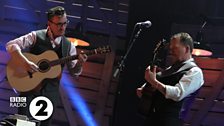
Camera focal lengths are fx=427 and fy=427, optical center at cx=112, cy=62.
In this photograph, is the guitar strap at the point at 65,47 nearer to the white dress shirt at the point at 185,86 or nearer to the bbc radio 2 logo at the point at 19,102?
the bbc radio 2 logo at the point at 19,102

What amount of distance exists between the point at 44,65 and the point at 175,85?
1.46m

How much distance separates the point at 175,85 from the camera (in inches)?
144

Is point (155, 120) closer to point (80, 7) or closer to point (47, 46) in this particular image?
point (47, 46)

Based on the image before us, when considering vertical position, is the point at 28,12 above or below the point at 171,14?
below

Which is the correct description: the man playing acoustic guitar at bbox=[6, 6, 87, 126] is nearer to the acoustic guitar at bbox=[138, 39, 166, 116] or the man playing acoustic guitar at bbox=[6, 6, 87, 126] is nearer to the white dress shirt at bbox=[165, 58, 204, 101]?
the acoustic guitar at bbox=[138, 39, 166, 116]

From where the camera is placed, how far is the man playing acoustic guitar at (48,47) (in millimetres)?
4262

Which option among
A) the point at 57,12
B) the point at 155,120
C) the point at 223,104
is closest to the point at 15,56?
the point at 57,12

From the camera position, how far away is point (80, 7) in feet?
24.6

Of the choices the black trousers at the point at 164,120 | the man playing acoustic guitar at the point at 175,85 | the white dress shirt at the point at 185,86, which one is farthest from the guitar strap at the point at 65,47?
the white dress shirt at the point at 185,86

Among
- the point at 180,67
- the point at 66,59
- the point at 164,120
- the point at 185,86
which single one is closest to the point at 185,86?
the point at 185,86

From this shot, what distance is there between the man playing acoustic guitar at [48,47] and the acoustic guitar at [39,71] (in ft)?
0.11

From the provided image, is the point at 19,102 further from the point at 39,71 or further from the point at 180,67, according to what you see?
the point at 180,67

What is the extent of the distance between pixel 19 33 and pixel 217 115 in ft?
12.6

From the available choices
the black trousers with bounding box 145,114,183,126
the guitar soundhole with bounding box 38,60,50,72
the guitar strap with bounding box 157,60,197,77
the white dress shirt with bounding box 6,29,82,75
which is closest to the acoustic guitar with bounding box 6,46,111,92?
the guitar soundhole with bounding box 38,60,50,72
